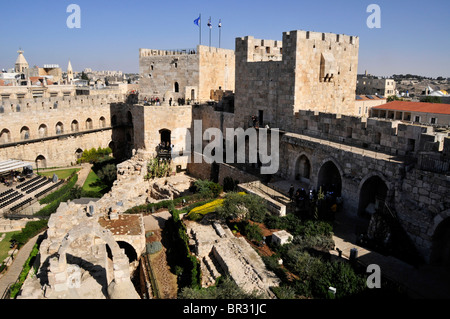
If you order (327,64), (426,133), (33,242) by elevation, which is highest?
(327,64)

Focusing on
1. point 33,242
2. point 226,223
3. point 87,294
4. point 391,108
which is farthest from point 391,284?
point 391,108

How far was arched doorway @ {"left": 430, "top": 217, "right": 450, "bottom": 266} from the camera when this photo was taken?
449 inches

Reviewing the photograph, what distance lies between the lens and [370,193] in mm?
14531

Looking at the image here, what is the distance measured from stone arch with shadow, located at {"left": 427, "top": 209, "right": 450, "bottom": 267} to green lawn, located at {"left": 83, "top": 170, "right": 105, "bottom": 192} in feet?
65.9

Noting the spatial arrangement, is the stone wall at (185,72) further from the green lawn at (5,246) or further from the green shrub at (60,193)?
the green lawn at (5,246)

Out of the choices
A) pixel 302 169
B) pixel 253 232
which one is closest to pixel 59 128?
pixel 302 169

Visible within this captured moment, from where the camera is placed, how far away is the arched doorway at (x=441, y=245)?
11406 millimetres

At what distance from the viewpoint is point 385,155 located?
13.6m

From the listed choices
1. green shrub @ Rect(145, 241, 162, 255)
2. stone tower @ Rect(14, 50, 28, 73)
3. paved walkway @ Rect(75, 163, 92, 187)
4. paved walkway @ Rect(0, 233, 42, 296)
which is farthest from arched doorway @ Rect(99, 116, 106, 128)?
stone tower @ Rect(14, 50, 28, 73)

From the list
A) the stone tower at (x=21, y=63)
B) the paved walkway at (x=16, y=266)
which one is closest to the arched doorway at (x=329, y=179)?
the paved walkway at (x=16, y=266)
